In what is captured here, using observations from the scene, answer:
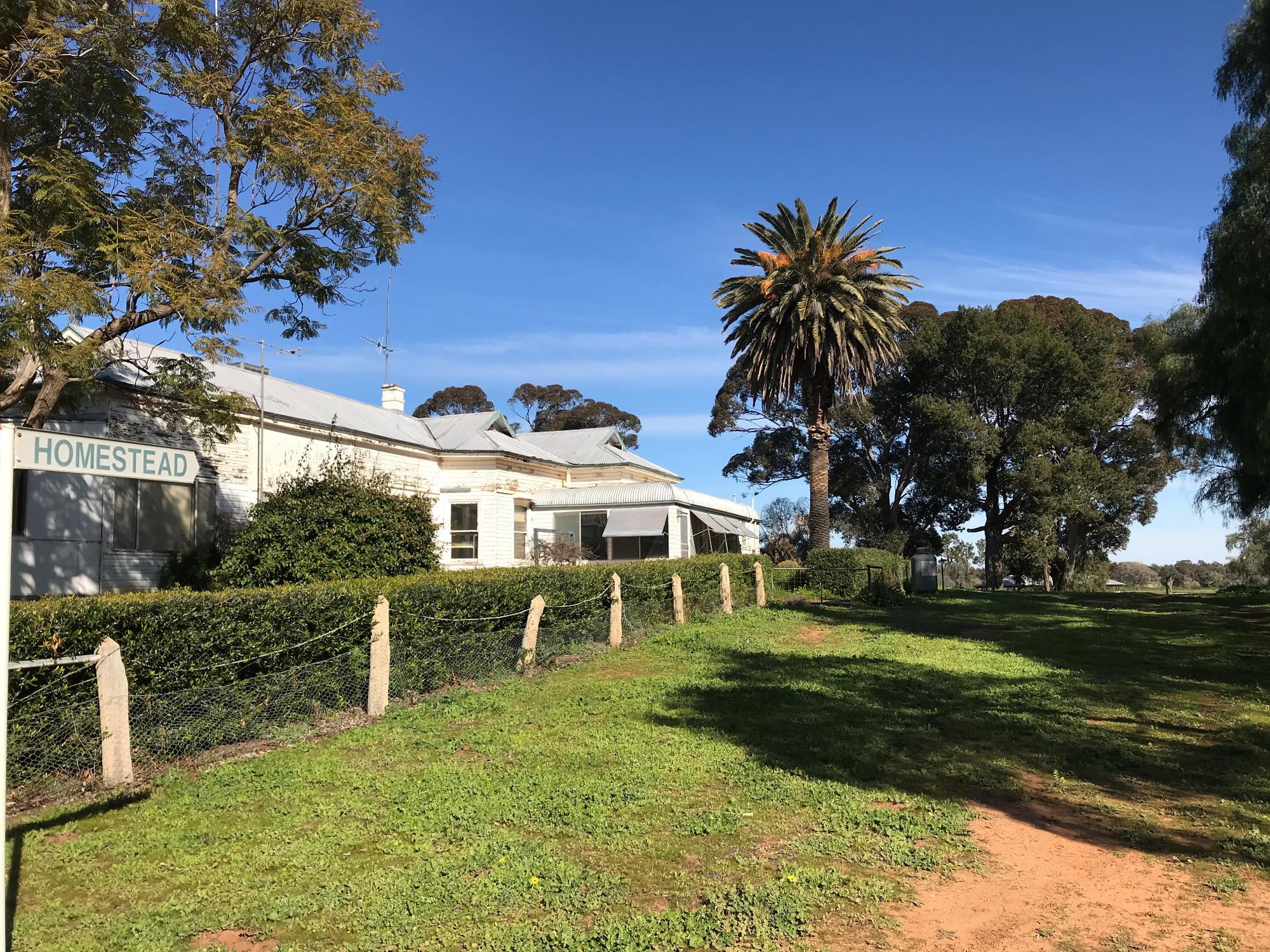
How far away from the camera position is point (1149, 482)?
39.9 metres

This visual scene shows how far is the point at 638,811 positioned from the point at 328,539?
717cm

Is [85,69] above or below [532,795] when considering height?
above

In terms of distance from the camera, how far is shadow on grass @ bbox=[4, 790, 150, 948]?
4.65 meters

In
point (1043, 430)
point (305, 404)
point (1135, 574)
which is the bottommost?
point (1135, 574)

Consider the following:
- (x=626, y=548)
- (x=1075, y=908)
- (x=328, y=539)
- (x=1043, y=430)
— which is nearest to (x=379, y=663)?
(x=328, y=539)

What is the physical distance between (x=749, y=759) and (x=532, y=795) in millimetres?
2118

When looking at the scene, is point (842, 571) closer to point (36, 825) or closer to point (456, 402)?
point (36, 825)

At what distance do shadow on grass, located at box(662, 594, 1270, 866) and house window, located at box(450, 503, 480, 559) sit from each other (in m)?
11.5

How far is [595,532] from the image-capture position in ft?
84.1

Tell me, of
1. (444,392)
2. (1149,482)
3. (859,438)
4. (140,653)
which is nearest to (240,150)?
(140,653)

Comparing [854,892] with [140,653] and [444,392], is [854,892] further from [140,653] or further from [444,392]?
[444,392]

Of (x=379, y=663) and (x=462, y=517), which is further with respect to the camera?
(x=462, y=517)

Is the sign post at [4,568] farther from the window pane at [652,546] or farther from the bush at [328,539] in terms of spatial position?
the window pane at [652,546]

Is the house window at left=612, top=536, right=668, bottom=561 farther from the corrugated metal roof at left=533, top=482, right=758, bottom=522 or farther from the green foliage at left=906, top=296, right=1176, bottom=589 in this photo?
the green foliage at left=906, top=296, right=1176, bottom=589
